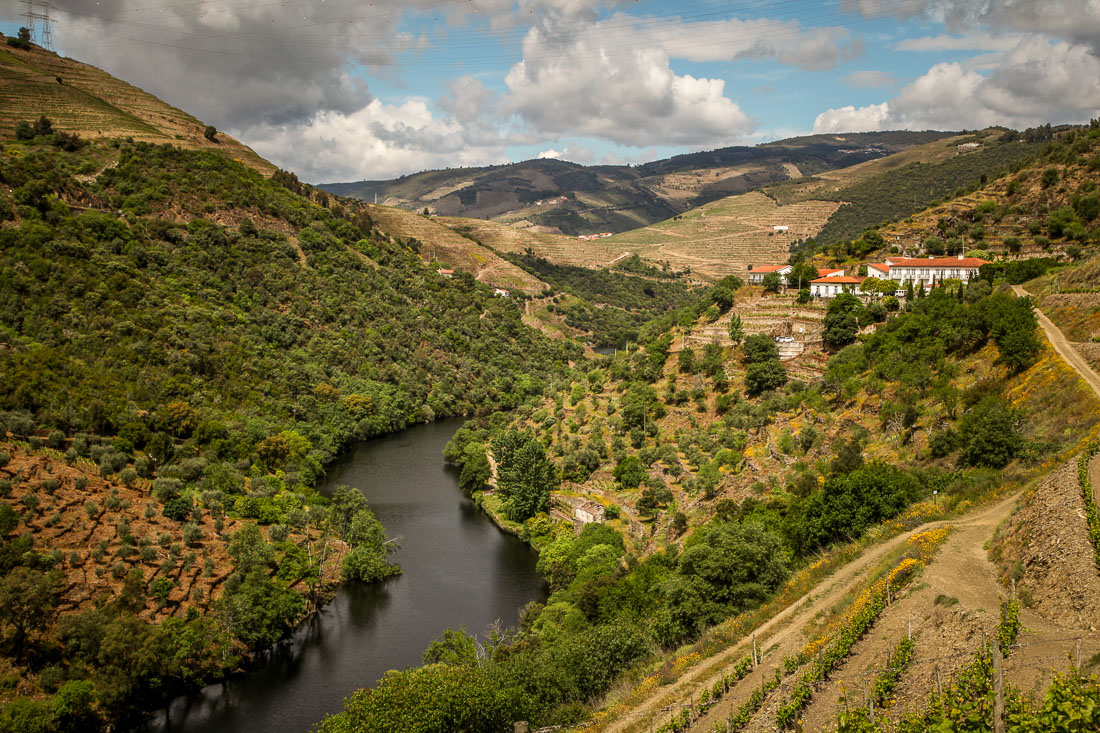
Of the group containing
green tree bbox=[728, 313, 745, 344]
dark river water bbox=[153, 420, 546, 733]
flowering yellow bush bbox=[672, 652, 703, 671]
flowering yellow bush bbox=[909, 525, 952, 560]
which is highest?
green tree bbox=[728, 313, 745, 344]

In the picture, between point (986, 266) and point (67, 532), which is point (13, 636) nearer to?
point (67, 532)

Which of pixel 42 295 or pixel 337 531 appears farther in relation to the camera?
pixel 42 295

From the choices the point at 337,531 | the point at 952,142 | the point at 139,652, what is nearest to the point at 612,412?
the point at 337,531

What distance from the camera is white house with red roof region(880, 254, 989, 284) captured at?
5094 cm

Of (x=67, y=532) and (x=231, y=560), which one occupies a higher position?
(x=67, y=532)

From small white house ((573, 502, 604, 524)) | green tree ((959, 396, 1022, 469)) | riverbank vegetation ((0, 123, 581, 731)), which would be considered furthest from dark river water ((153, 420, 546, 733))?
green tree ((959, 396, 1022, 469))

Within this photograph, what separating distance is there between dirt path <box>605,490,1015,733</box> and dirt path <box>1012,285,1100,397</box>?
26.2 ft

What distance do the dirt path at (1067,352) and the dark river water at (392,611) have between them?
99.0 feet

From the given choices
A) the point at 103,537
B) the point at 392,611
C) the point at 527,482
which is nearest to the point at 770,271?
the point at 527,482

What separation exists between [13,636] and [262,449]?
25.4 metres

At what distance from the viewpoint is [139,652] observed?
2973 centimetres

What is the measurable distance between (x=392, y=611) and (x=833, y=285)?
138 ft

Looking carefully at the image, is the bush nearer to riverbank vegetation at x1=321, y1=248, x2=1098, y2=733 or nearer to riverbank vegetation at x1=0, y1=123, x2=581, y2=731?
riverbank vegetation at x1=0, y1=123, x2=581, y2=731

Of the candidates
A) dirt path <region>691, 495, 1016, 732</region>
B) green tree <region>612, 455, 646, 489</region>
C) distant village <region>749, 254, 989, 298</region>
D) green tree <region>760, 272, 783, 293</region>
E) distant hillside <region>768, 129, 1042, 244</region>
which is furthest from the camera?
distant hillside <region>768, 129, 1042, 244</region>
